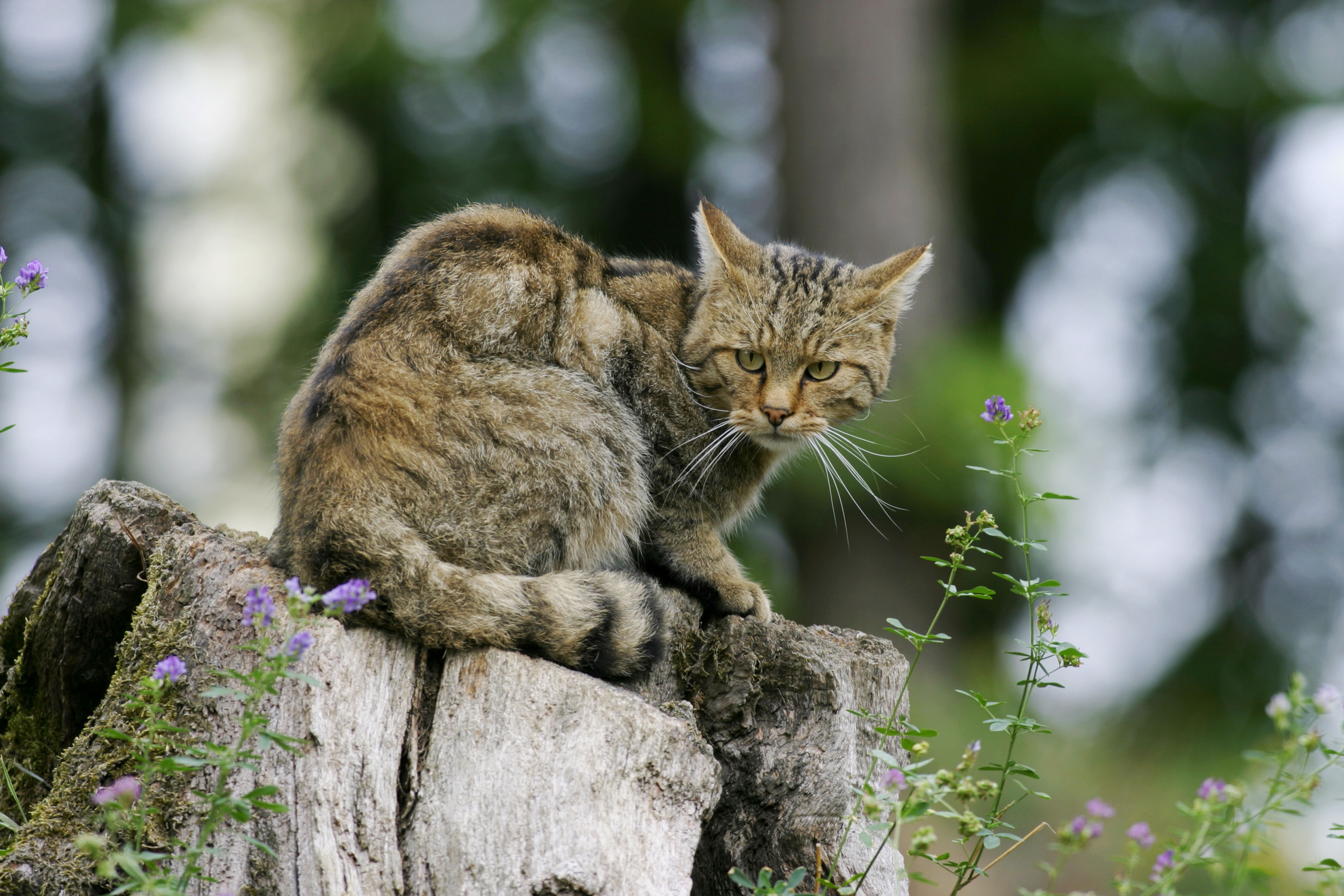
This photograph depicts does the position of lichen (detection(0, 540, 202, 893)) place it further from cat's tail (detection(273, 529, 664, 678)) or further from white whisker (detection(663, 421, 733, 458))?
white whisker (detection(663, 421, 733, 458))

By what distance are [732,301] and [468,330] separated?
114cm

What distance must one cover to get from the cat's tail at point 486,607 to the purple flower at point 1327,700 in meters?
1.64

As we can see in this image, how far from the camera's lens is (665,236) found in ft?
29.5

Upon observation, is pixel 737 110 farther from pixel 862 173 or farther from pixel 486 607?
pixel 486 607

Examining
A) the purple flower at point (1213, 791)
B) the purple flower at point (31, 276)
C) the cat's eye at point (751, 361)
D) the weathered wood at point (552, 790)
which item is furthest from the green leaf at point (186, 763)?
the cat's eye at point (751, 361)

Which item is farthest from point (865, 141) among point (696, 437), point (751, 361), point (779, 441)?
point (696, 437)

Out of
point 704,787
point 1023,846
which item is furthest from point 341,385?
point 1023,846

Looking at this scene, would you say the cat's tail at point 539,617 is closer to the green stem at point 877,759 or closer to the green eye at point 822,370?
the green stem at point 877,759

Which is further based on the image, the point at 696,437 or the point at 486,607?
the point at 696,437

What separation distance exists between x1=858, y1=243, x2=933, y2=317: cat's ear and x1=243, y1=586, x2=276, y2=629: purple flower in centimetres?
271

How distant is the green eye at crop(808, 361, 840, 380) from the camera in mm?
4094

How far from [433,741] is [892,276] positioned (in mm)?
2548

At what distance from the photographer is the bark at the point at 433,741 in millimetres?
2406

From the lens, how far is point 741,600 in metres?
3.79
